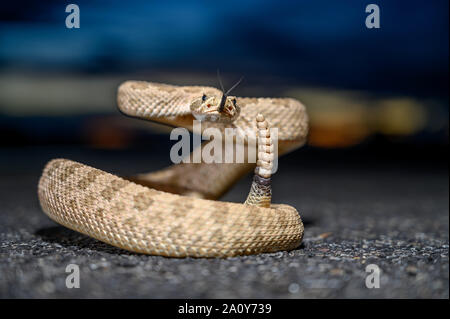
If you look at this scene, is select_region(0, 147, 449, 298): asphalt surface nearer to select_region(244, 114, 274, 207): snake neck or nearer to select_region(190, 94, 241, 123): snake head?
select_region(244, 114, 274, 207): snake neck

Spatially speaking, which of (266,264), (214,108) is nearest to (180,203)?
(266,264)

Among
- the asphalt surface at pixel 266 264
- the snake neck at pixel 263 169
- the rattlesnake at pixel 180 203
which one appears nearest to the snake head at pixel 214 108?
the rattlesnake at pixel 180 203

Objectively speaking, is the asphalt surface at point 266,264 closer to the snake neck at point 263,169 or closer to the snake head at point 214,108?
the snake neck at point 263,169

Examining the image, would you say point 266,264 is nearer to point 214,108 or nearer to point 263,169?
point 263,169

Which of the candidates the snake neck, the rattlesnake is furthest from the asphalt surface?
the snake neck

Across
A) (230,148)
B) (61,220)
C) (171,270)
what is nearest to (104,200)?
(61,220)
